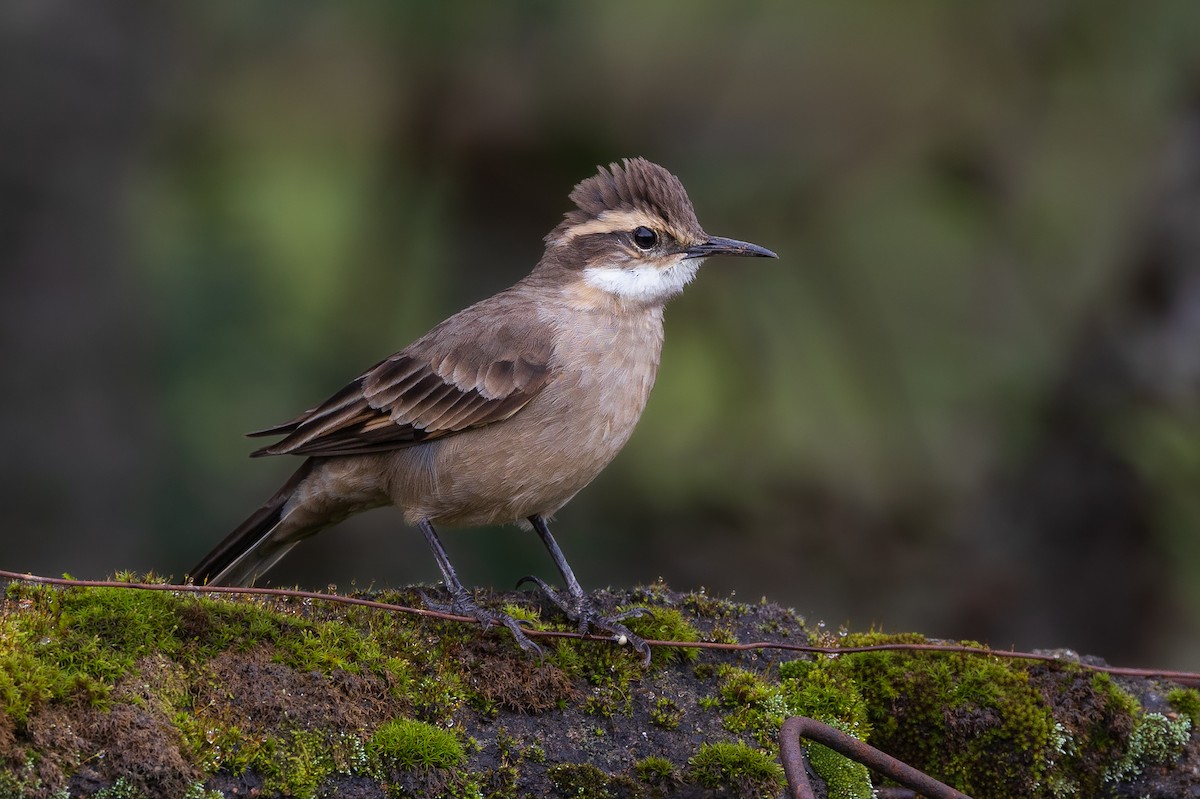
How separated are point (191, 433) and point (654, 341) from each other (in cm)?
636

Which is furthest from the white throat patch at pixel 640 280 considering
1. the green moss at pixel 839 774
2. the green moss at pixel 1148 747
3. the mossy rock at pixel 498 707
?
the green moss at pixel 1148 747

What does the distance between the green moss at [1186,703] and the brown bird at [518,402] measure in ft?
9.23

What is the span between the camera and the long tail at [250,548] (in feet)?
23.2

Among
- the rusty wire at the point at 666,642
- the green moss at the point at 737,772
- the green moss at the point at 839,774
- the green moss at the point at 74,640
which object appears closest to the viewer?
the green moss at the point at 74,640

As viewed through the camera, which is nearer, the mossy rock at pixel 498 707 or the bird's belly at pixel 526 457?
the mossy rock at pixel 498 707

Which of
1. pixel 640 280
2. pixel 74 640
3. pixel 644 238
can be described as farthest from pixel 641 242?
pixel 74 640

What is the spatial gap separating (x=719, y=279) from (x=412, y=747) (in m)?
8.63

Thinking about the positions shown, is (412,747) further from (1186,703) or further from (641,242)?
(1186,703)

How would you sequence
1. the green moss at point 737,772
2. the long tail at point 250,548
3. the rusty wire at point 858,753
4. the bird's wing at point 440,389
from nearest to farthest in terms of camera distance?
the rusty wire at point 858,753
the green moss at point 737,772
the bird's wing at point 440,389
the long tail at point 250,548

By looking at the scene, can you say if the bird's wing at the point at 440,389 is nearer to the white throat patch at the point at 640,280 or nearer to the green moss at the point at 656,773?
the white throat patch at the point at 640,280

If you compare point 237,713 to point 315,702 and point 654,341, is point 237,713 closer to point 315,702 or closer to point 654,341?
point 315,702

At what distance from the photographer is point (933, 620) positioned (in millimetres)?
12164

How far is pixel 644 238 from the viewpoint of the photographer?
7445mm

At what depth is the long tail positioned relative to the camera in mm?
7066
